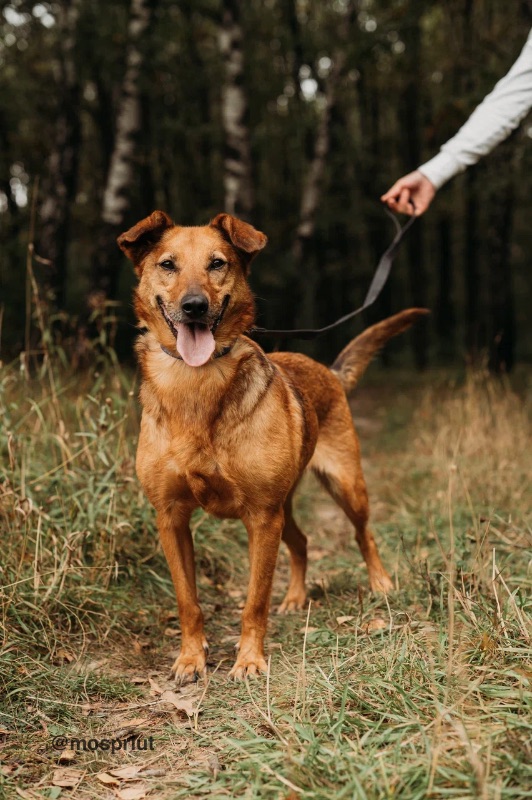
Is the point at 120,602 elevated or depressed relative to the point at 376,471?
elevated

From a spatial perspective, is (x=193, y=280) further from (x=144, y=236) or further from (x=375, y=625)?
(x=375, y=625)

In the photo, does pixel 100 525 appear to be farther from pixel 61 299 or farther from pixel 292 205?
pixel 292 205

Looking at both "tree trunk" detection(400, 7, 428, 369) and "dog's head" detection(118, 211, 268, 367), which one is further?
"tree trunk" detection(400, 7, 428, 369)

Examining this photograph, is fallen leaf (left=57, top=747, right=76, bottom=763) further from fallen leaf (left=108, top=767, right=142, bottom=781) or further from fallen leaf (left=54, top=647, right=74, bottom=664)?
fallen leaf (left=54, top=647, right=74, bottom=664)

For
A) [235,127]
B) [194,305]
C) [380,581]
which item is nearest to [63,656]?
[194,305]

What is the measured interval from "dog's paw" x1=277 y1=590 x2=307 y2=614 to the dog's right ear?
2.03m

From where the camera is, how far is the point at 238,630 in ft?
13.3

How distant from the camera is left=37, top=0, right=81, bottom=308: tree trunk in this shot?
39.6 feet

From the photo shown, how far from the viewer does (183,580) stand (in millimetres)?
3484

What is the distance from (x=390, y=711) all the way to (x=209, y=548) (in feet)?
7.85

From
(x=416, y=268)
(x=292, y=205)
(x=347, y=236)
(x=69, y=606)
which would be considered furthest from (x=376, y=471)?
(x=292, y=205)

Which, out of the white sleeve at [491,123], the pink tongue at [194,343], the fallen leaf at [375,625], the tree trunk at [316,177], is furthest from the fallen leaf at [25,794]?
the tree trunk at [316,177]

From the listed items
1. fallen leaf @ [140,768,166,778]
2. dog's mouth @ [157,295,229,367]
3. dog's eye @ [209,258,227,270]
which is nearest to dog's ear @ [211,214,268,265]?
dog's eye @ [209,258,227,270]

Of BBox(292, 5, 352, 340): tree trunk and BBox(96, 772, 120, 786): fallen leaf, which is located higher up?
BBox(292, 5, 352, 340): tree trunk
